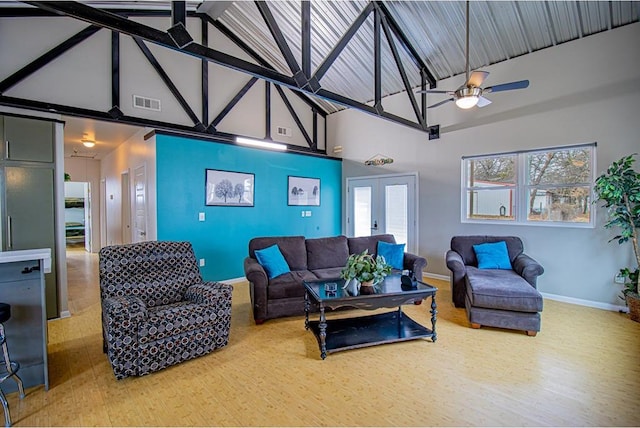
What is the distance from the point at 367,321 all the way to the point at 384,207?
3494 millimetres

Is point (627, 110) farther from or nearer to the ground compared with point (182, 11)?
nearer to the ground

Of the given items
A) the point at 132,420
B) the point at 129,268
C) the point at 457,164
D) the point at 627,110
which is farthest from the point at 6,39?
the point at 627,110

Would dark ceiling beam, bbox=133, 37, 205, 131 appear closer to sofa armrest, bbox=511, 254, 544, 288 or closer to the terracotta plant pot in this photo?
sofa armrest, bbox=511, 254, 544, 288

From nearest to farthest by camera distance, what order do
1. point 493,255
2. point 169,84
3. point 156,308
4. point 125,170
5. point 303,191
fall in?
point 156,308, point 493,255, point 169,84, point 125,170, point 303,191

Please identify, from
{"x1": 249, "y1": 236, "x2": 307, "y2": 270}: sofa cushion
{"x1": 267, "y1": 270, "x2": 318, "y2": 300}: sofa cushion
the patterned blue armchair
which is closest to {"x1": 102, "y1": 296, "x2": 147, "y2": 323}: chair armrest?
the patterned blue armchair

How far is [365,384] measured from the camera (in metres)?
2.39

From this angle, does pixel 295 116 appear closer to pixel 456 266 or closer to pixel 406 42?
pixel 406 42

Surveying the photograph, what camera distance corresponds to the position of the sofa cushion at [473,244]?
4.38 m

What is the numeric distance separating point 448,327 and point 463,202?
2671 millimetres

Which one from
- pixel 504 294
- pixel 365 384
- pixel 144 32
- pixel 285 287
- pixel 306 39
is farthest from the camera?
pixel 285 287

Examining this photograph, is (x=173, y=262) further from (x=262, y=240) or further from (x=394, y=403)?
(x=394, y=403)

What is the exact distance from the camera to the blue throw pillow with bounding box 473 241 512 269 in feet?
14.0

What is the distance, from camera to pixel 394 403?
217cm

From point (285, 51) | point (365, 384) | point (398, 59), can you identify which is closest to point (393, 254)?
point (365, 384)
